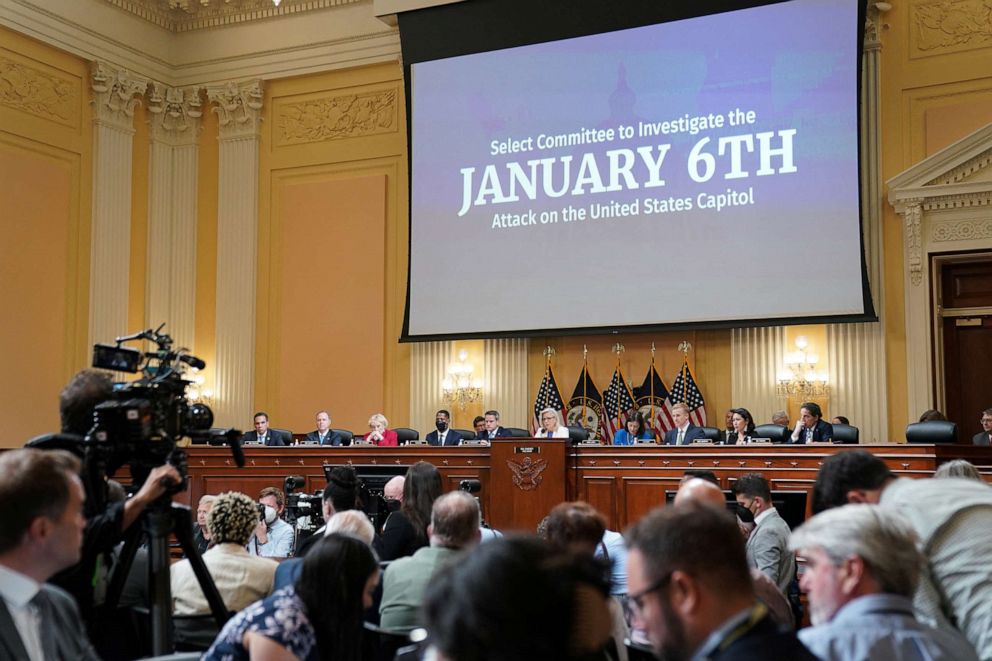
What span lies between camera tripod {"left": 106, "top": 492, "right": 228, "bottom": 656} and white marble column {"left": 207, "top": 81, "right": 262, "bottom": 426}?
11283 mm

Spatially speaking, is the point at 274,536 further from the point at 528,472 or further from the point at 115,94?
the point at 115,94

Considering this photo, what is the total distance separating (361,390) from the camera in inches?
542

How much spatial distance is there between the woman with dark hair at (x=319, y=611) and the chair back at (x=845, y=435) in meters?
7.17

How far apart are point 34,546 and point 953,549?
75.3 inches

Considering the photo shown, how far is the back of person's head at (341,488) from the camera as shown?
17.5 feet

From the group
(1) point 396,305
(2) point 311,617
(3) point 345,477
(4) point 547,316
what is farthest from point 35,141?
(2) point 311,617

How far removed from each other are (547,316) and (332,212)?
3.48 meters

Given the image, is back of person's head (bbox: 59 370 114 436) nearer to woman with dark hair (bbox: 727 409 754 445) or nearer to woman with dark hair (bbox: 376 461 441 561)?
woman with dark hair (bbox: 376 461 441 561)

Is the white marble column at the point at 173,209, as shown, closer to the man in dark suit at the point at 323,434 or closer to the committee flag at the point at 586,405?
the man in dark suit at the point at 323,434

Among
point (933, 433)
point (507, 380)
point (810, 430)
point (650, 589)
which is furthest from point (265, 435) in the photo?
point (650, 589)

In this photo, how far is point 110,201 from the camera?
14156mm

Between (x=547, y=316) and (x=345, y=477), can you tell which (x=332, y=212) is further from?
(x=345, y=477)

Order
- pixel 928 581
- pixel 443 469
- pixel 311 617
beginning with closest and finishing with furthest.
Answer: pixel 928 581
pixel 311 617
pixel 443 469

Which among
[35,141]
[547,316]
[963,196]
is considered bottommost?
[547,316]
